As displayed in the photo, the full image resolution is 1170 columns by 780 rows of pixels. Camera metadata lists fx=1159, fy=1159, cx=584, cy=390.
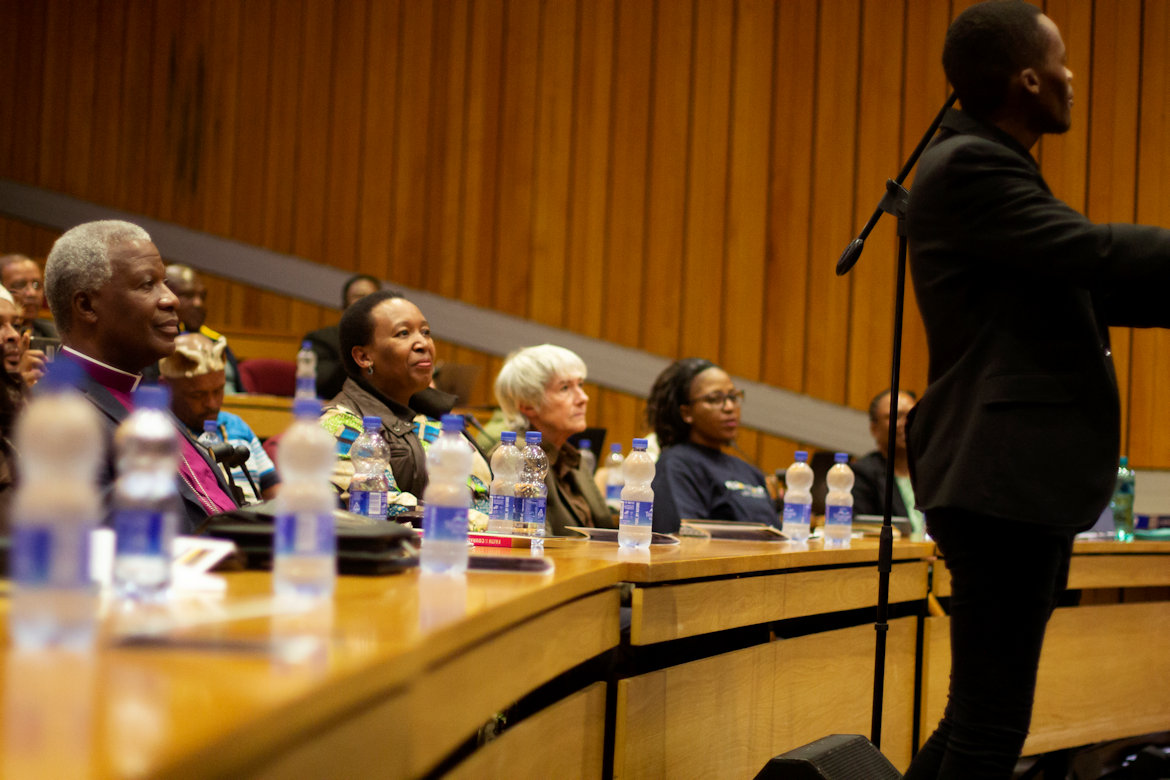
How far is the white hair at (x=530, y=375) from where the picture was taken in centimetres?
333

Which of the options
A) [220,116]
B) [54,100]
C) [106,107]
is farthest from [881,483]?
[54,100]

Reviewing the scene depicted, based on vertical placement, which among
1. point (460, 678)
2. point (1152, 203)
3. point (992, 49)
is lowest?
point (460, 678)

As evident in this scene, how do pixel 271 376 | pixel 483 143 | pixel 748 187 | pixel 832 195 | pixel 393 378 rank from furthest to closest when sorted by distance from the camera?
pixel 483 143
pixel 748 187
pixel 832 195
pixel 271 376
pixel 393 378

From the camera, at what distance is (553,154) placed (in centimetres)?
644

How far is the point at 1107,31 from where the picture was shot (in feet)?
18.9

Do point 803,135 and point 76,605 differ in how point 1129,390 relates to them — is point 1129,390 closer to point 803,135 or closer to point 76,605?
point 803,135

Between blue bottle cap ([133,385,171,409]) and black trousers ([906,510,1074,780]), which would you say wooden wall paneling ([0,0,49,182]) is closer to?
blue bottle cap ([133,385,171,409])

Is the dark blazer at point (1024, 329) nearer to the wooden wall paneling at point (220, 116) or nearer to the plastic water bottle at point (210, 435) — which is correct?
the plastic water bottle at point (210, 435)

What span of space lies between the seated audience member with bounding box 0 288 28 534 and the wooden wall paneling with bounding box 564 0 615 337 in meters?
3.63

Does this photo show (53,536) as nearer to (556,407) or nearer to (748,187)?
(556,407)

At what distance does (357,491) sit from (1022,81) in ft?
4.66

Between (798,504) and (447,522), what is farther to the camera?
(798,504)

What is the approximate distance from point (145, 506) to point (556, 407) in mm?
2263

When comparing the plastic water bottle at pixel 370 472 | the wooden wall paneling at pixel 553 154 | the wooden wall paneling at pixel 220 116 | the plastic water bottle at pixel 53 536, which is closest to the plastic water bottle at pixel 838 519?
the plastic water bottle at pixel 370 472
